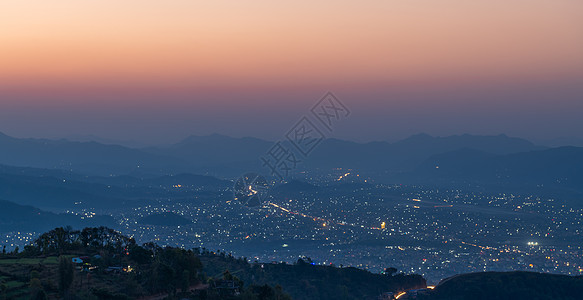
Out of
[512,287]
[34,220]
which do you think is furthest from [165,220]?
[512,287]

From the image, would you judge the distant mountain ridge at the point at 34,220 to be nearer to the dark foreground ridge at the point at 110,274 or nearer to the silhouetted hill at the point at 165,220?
the silhouetted hill at the point at 165,220

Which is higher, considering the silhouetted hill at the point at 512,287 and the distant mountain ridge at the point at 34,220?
the distant mountain ridge at the point at 34,220

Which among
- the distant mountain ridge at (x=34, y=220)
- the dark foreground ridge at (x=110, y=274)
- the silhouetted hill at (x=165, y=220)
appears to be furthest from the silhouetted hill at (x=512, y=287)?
the distant mountain ridge at (x=34, y=220)

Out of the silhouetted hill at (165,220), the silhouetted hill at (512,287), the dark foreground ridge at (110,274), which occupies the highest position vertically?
the silhouetted hill at (165,220)

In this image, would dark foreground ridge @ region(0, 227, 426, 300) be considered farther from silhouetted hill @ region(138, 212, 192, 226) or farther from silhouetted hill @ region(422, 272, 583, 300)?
silhouetted hill @ region(138, 212, 192, 226)

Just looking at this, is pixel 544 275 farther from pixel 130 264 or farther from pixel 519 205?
pixel 519 205

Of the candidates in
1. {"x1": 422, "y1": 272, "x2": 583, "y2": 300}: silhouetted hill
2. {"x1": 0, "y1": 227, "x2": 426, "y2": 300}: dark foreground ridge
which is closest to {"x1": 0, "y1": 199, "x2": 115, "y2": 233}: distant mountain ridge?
{"x1": 0, "y1": 227, "x2": 426, "y2": 300}: dark foreground ridge

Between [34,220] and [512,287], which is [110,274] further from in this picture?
[34,220]
